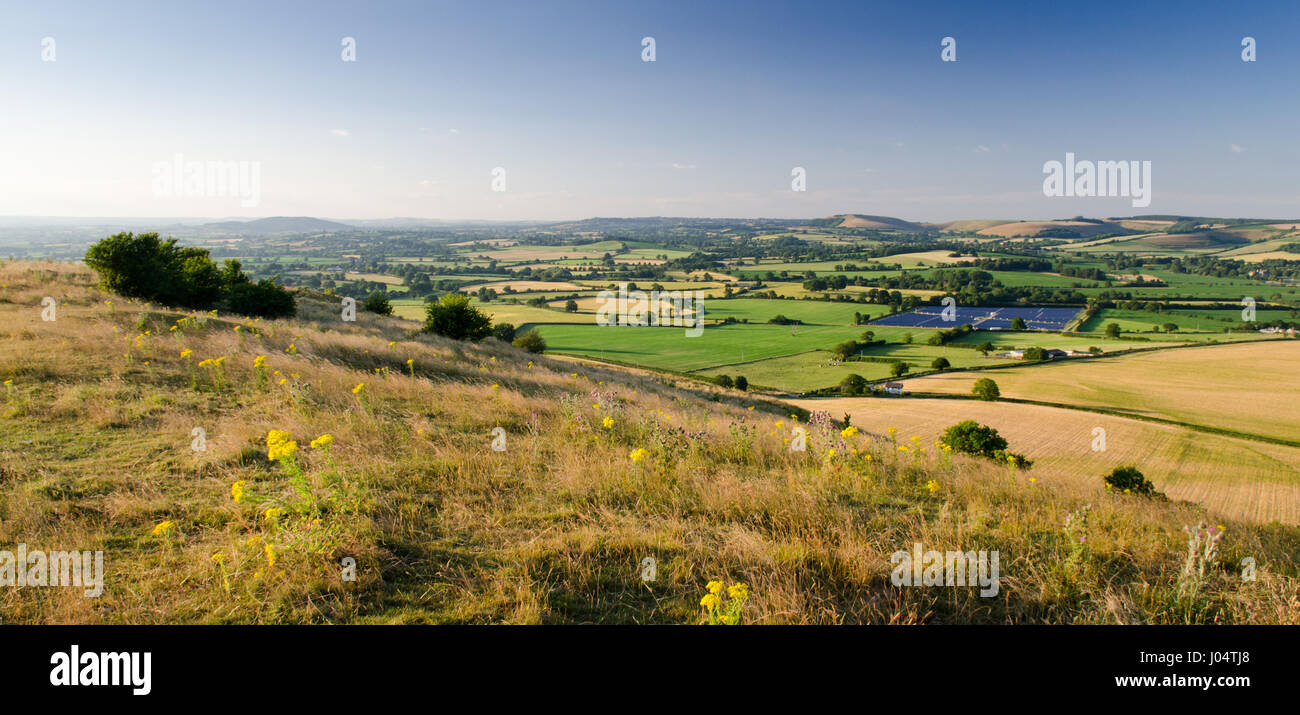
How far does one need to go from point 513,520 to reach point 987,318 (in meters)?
94.2

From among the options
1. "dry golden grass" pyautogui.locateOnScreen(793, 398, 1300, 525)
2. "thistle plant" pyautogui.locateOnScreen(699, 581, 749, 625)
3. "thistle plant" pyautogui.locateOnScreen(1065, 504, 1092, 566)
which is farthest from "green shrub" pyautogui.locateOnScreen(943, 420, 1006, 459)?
"thistle plant" pyautogui.locateOnScreen(699, 581, 749, 625)

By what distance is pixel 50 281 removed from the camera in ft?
66.3

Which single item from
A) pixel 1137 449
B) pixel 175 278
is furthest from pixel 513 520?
pixel 1137 449

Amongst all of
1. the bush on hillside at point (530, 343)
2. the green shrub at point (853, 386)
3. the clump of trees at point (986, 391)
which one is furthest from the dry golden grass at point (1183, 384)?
the bush on hillside at point (530, 343)

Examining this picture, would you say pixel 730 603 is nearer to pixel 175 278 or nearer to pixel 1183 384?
pixel 175 278

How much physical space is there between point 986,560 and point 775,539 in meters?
1.74

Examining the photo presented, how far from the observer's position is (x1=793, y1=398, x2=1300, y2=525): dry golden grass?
23141 millimetres

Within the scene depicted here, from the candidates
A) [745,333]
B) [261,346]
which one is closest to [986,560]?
[261,346]

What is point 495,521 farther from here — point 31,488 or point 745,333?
point 745,333

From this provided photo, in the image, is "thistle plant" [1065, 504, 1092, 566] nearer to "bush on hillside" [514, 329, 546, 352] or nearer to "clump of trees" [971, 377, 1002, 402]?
"bush on hillside" [514, 329, 546, 352]

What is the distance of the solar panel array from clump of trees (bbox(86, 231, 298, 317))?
7634cm

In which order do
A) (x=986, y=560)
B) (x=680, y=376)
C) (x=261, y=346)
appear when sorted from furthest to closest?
1. (x=680, y=376)
2. (x=261, y=346)
3. (x=986, y=560)

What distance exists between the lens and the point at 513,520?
4805 mm

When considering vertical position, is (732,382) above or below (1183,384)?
above
